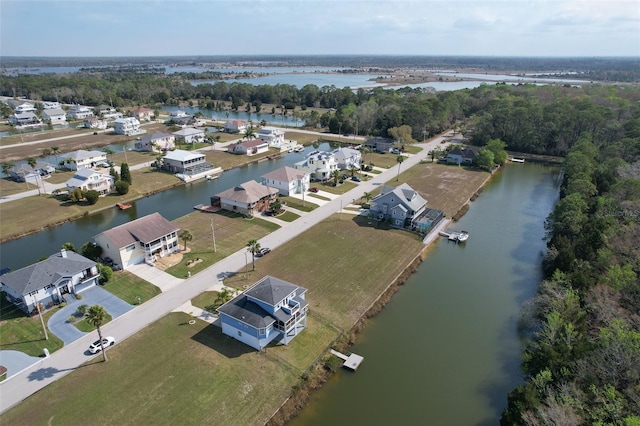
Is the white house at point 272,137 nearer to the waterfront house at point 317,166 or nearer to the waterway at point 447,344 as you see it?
the waterfront house at point 317,166

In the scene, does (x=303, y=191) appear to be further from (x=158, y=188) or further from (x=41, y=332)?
(x=41, y=332)

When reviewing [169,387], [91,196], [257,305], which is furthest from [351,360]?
[91,196]

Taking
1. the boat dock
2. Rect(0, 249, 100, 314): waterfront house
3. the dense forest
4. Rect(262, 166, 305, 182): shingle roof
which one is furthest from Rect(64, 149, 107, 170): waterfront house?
the boat dock

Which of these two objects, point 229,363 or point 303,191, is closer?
point 229,363

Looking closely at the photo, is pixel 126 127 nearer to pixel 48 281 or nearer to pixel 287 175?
pixel 287 175

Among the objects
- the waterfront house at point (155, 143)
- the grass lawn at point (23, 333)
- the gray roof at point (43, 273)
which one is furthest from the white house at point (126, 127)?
the grass lawn at point (23, 333)

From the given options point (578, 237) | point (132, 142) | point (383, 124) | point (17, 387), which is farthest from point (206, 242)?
point (383, 124)
